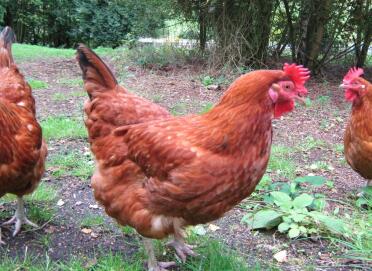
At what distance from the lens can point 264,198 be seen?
433 cm

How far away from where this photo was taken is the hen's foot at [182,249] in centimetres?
360

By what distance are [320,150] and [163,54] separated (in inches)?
214

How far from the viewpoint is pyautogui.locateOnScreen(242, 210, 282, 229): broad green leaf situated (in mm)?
3967

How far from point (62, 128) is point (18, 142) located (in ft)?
9.58

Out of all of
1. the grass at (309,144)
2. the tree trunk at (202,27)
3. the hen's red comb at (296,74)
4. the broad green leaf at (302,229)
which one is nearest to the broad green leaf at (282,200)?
the broad green leaf at (302,229)

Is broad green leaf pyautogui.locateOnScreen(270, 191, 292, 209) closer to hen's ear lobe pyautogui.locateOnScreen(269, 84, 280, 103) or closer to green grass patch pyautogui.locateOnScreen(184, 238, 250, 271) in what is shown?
green grass patch pyautogui.locateOnScreen(184, 238, 250, 271)

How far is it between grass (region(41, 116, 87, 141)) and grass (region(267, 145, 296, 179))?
2.56 m

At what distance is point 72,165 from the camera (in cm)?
526

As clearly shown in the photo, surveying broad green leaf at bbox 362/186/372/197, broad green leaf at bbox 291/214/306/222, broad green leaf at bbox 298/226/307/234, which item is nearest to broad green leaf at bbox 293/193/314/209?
broad green leaf at bbox 291/214/306/222

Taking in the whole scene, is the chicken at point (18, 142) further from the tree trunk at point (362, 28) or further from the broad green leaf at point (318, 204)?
the tree trunk at point (362, 28)

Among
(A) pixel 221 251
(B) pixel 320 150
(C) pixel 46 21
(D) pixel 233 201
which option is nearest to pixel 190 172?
(D) pixel 233 201

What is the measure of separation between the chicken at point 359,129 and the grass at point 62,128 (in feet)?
11.3

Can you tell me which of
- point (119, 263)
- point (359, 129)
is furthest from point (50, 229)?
point (359, 129)

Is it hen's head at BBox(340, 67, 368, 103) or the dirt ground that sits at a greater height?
hen's head at BBox(340, 67, 368, 103)
